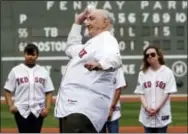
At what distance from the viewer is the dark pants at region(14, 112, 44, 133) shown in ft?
27.2

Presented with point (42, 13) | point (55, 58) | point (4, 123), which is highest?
point (42, 13)

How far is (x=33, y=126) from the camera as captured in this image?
27.4ft

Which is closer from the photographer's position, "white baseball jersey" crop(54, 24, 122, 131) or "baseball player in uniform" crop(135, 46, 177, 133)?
"white baseball jersey" crop(54, 24, 122, 131)

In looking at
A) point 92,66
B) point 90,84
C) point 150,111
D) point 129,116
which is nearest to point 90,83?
point 90,84

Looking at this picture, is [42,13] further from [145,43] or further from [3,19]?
[145,43]

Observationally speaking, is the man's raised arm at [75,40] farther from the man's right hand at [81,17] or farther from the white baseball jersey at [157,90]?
the white baseball jersey at [157,90]

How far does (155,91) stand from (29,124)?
1.53 meters

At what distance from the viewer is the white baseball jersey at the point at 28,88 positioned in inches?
328

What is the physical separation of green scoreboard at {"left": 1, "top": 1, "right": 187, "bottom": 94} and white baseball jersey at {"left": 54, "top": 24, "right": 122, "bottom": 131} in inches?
564

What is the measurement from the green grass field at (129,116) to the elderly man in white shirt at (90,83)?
30.9 ft

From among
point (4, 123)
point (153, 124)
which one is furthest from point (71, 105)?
point (4, 123)

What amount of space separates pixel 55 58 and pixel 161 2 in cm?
336

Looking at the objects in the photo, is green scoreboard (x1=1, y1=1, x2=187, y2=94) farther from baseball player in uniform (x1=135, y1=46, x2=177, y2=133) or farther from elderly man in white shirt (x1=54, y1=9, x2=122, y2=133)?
elderly man in white shirt (x1=54, y1=9, x2=122, y2=133)

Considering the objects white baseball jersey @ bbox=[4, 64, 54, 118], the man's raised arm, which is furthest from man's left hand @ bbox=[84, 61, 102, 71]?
white baseball jersey @ bbox=[4, 64, 54, 118]
